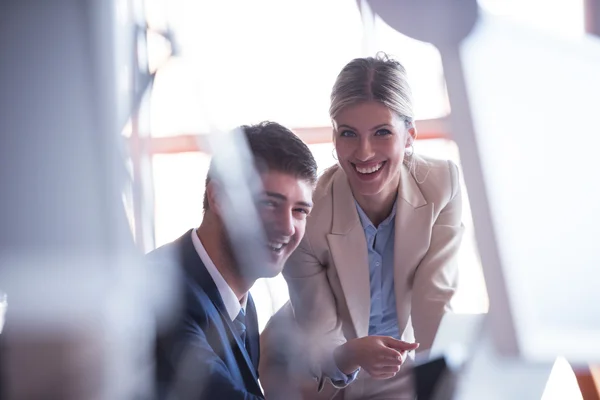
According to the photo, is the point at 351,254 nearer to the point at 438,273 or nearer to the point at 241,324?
the point at 438,273

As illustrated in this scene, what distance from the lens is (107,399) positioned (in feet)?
1.42

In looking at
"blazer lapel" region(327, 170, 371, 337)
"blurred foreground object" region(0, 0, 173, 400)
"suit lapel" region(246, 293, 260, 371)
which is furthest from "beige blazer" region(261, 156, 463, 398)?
"blurred foreground object" region(0, 0, 173, 400)

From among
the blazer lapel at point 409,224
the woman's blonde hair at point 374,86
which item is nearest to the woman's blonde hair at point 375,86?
the woman's blonde hair at point 374,86

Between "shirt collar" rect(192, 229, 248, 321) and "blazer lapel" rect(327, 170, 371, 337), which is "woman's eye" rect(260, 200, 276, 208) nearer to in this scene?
"shirt collar" rect(192, 229, 248, 321)

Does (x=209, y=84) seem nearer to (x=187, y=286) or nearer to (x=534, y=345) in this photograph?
(x=187, y=286)

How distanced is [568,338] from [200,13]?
386mm

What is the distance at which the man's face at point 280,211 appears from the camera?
1.84ft

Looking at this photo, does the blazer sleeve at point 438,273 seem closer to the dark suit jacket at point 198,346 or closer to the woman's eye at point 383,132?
the woman's eye at point 383,132

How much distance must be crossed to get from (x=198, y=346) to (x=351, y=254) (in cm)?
30

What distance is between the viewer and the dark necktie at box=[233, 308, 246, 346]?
0.56 meters

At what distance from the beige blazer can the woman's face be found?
0.14 feet

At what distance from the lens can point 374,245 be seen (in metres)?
0.76

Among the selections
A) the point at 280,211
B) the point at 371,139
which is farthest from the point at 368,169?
the point at 280,211

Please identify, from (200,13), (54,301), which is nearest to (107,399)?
(54,301)
